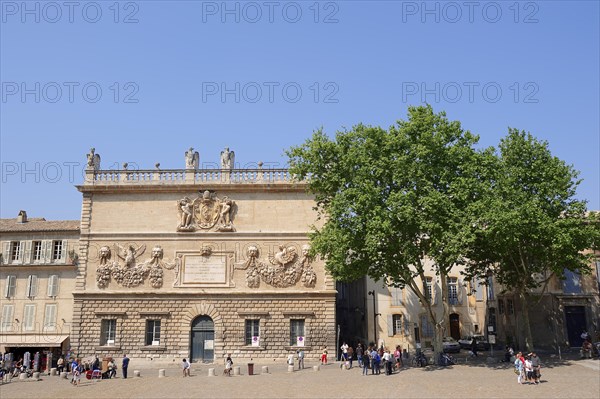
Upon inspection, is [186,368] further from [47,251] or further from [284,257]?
[47,251]

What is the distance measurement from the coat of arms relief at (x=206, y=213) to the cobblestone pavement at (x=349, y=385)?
851 centimetres

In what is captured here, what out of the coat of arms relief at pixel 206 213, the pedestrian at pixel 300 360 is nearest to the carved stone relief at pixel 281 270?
the coat of arms relief at pixel 206 213

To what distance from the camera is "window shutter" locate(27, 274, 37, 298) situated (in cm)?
3559

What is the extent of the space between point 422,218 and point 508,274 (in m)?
7.95

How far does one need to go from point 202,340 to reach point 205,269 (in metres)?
4.00

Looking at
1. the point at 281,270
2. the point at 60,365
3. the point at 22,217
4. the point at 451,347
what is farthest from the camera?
the point at 22,217

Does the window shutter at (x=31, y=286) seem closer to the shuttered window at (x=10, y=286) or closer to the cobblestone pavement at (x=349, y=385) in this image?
the shuttered window at (x=10, y=286)

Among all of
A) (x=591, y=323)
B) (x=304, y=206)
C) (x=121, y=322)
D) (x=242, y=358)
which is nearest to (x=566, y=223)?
(x=591, y=323)

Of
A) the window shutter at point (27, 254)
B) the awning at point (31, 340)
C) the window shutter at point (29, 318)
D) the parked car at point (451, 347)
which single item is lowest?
the parked car at point (451, 347)

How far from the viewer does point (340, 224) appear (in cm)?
2762

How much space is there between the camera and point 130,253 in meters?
32.8

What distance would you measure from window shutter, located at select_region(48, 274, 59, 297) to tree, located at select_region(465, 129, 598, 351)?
25008 mm

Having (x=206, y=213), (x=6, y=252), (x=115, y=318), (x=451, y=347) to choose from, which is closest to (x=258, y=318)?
(x=206, y=213)

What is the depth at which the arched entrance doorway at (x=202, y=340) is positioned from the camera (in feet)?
104
